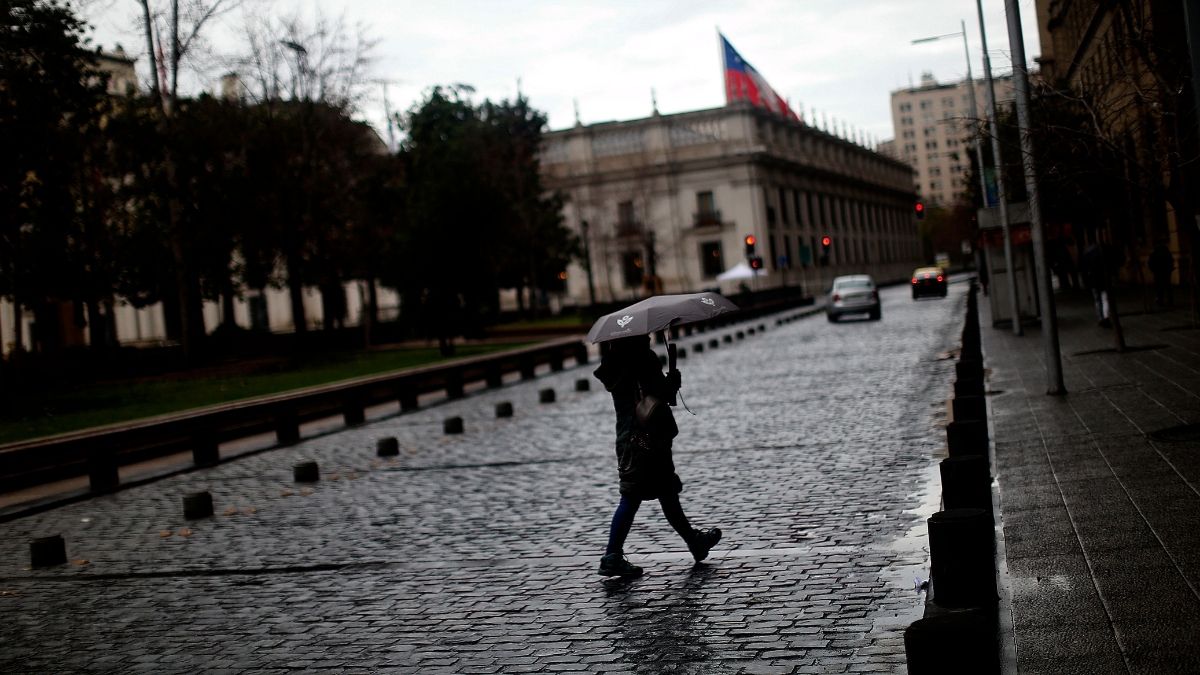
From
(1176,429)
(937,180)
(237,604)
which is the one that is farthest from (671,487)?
(937,180)

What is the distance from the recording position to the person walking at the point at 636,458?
7203 millimetres

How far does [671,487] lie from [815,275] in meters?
80.9

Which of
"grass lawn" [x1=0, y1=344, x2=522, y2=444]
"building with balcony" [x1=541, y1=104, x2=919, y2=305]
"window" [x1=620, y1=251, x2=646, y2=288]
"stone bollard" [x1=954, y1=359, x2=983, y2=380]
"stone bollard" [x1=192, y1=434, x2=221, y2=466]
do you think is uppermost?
"building with balcony" [x1=541, y1=104, x2=919, y2=305]

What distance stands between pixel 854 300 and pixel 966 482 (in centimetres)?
3304

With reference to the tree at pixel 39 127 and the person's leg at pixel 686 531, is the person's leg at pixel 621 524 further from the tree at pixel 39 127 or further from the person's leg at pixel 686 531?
the tree at pixel 39 127

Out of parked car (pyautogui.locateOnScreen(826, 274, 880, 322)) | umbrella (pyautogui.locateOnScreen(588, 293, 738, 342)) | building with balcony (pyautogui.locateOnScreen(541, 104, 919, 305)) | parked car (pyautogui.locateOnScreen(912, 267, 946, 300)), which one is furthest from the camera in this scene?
building with balcony (pyautogui.locateOnScreen(541, 104, 919, 305))

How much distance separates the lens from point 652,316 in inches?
283

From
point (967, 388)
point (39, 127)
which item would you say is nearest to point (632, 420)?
point (967, 388)

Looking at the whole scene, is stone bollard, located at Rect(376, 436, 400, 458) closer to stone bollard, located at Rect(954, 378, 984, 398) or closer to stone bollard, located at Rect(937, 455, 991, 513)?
stone bollard, located at Rect(954, 378, 984, 398)

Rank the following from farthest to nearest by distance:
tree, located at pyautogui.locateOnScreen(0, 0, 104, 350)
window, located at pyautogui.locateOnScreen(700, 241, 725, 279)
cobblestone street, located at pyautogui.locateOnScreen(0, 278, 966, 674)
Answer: window, located at pyautogui.locateOnScreen(700, 241, 725, 279) < tree, located at pyautogui.locateOnScreen(0, 0, 104, 350) < cobblestone street, located at pyautogui.locateOnScreen(0, 278, 966, 674)

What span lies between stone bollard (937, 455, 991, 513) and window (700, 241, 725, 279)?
74.1 meters

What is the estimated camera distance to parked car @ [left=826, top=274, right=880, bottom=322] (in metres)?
38.9

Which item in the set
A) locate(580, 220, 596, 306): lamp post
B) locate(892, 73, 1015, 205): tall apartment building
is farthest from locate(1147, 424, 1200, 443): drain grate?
locate(892, 73, 1015, 205): tall apartment building

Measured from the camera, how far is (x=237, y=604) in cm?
733
